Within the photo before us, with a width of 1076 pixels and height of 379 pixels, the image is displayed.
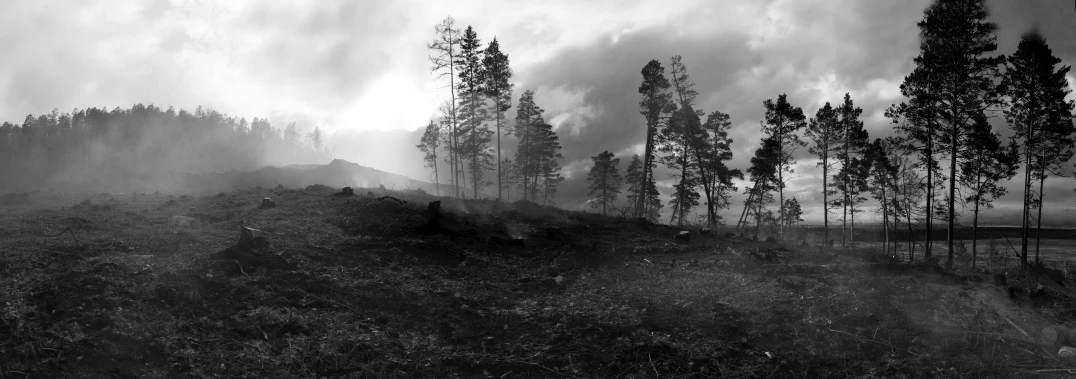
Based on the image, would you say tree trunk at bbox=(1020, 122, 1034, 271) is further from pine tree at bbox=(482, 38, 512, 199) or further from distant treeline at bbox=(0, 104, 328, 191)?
distant treeline at bbox=(0, 104, 328, 191)

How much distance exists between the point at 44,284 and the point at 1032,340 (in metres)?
16.4

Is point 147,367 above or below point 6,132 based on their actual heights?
below

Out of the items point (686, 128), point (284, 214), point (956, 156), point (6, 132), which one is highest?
point (6, 132)

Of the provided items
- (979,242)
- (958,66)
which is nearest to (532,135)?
(958,66)

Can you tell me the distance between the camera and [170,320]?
26.4 ft

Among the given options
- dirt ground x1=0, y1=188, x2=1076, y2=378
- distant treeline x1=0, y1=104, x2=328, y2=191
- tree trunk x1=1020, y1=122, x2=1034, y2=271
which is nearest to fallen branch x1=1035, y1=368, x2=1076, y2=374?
dirt ground x1=0, y1=188, x2=1076, y2=378

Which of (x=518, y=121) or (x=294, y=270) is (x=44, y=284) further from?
(x=518, y=121)

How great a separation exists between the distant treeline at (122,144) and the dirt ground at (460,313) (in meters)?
73.0

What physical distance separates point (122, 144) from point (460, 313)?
111 metres

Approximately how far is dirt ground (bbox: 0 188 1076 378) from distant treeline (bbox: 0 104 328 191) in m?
73.0

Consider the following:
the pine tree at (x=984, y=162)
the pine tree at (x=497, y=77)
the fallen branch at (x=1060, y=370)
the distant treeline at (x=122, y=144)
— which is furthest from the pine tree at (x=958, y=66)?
the distant treeline at (x=122, y=144)

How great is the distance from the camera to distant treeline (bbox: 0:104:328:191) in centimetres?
8050

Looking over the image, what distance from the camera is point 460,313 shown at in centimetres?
1002

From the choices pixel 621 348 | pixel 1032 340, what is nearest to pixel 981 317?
pixel 1032 340
